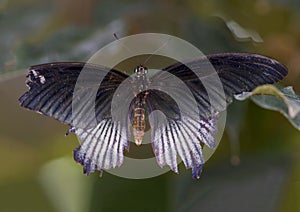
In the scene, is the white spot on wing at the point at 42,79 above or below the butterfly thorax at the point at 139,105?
above

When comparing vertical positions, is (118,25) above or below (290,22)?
above

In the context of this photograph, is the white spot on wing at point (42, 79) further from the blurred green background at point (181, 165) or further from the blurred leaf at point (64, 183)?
the blurred leaf at point (64, 183)

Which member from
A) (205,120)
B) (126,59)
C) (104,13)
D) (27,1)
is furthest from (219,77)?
(27,1)

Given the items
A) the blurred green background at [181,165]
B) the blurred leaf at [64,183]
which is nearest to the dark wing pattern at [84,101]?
the blurred green background at [181,165]

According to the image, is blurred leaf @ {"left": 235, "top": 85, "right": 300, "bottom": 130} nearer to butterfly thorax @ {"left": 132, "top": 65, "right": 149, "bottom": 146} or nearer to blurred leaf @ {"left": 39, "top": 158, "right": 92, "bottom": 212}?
butterfly thorax @ {"left": 132, "top": 65, "right": 149, "bottom": 146}

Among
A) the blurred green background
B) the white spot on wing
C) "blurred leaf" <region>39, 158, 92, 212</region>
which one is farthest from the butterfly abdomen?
"blurred leaf" <region>39, 158, 92, 212</region>

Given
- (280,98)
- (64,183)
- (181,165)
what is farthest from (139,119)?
(64,183)

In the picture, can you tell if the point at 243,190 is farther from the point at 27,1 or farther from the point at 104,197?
the point at 27,1
